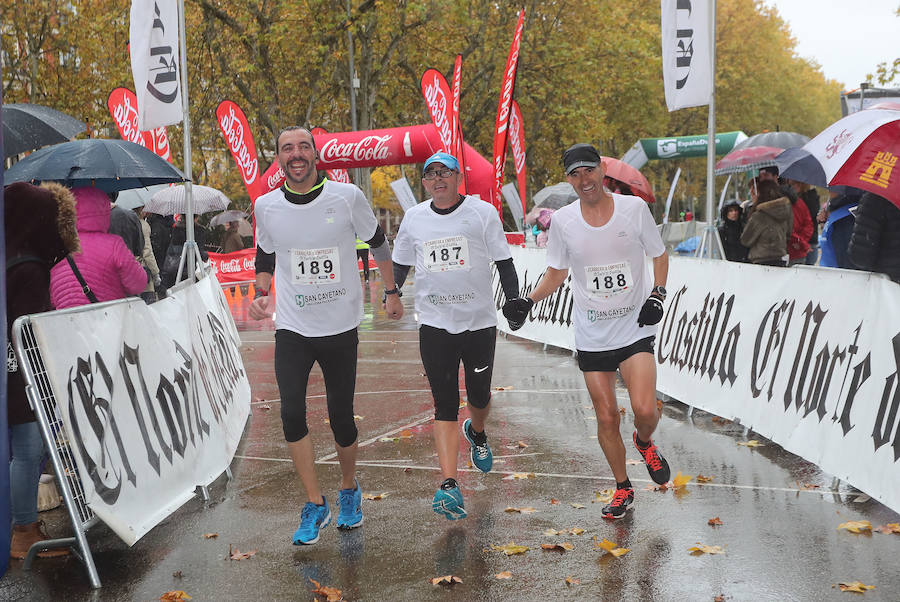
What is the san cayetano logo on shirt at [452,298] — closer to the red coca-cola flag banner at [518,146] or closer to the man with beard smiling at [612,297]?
the man with beard smiling at [612,297]

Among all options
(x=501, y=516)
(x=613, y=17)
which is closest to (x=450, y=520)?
(x=501, y=516)

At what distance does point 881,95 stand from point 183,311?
22396mm

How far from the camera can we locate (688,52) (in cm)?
1188

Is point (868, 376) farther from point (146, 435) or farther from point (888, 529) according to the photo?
point (146, 435)

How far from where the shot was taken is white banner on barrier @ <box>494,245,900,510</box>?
6.07 metres

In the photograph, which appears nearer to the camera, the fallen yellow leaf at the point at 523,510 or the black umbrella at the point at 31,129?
the fallen yellow leaf at the point at 523,510

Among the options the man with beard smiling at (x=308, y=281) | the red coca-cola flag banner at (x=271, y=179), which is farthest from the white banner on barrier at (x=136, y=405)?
the red coca-cola flag banner at (x=271, y=179)

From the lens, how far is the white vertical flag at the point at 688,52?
39.0 feet

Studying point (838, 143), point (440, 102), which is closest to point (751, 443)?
point (838, 143)

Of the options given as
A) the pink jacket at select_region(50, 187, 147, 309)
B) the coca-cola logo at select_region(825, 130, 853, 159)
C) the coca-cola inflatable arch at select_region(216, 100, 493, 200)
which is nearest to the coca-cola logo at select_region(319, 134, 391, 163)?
the coca-cola inflatable arch at select_region(216, 100, 493, 200)

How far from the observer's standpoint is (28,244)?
554cm

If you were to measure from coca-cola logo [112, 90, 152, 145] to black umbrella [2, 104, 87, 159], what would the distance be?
9.55 metres

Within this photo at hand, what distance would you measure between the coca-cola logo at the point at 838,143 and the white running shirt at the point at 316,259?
2929 millimetres

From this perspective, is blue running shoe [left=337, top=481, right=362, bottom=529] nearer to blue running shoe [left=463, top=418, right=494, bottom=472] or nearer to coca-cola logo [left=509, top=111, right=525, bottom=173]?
blue running shoe [left=463, top=418, right=494, bottom=472]
